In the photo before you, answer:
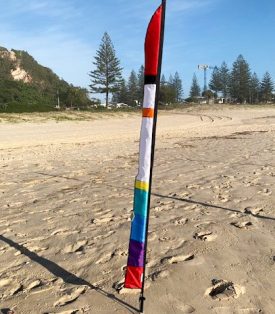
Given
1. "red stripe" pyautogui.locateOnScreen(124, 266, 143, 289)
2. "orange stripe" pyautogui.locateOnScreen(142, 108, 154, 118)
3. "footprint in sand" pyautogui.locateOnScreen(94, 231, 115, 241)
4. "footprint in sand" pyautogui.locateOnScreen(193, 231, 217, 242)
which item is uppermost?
"orange stripe" pyautogui.locateOnScreen(142, 108, 154, 118)

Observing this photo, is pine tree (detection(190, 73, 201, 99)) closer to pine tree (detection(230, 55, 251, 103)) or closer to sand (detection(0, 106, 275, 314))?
pine tree (detection(230, 55, 251, 103))

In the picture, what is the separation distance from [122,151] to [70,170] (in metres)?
4.01

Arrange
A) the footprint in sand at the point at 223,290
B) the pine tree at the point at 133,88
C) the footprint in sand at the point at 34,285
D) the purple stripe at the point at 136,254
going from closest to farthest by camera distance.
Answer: the purple stripe at the point at 136,254 < the footprint in sand at the point at 223,290 < the footprint in sand at the point at 34,285 < the pine tree at the point at 133,88

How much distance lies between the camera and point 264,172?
830 centimetres

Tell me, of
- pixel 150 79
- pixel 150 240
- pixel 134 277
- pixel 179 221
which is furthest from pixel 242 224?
pixel 150 79

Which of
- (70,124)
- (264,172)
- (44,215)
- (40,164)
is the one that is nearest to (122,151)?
(40,164)

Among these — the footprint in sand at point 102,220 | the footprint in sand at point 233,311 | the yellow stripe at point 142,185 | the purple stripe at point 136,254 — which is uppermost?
the yellow stripe at point 142,185

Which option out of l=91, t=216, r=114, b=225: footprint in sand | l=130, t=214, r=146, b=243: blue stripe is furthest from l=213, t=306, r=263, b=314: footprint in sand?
l=91, t=216, r=114, b=225: footprint in sand

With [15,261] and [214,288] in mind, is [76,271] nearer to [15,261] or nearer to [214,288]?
[15,261]

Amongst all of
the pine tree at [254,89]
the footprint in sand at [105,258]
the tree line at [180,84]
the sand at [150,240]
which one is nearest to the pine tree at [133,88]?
the tree line at [180,84]

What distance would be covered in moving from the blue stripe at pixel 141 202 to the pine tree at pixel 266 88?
9477cm

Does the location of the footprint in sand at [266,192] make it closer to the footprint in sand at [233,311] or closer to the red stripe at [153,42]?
the footprint in sand at [233,311]

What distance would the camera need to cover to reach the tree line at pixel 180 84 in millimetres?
59562

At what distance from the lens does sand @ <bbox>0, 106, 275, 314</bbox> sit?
3359mm
